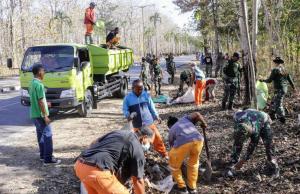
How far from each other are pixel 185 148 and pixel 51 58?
6.92 m

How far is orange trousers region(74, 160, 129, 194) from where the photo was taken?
4261 millimetres

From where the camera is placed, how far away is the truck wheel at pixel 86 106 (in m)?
12.5

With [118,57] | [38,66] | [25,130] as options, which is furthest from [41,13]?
[38,66]

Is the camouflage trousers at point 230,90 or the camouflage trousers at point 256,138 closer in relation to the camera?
the camouflage trousers at point 256,138

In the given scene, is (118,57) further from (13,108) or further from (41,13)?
(41,13)

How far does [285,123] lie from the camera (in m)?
10.1

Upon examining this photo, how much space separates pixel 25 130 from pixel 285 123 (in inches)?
272

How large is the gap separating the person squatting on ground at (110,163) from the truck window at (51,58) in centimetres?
748

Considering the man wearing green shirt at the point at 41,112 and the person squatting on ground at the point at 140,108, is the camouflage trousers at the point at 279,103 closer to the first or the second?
the person squatting on ground at the point at 140,108

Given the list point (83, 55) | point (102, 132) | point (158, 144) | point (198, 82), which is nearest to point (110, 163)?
point (158, 144)

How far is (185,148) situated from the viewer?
618 cm

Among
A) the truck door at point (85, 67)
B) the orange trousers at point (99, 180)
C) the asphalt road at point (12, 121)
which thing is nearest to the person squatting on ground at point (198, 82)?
the truck door at point (85, 67)

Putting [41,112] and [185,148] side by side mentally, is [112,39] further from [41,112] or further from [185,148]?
[185,148]

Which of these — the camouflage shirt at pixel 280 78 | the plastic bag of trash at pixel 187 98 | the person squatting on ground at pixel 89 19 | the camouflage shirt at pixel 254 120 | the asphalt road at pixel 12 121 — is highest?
the person squatting on ground at pixel 89 19
